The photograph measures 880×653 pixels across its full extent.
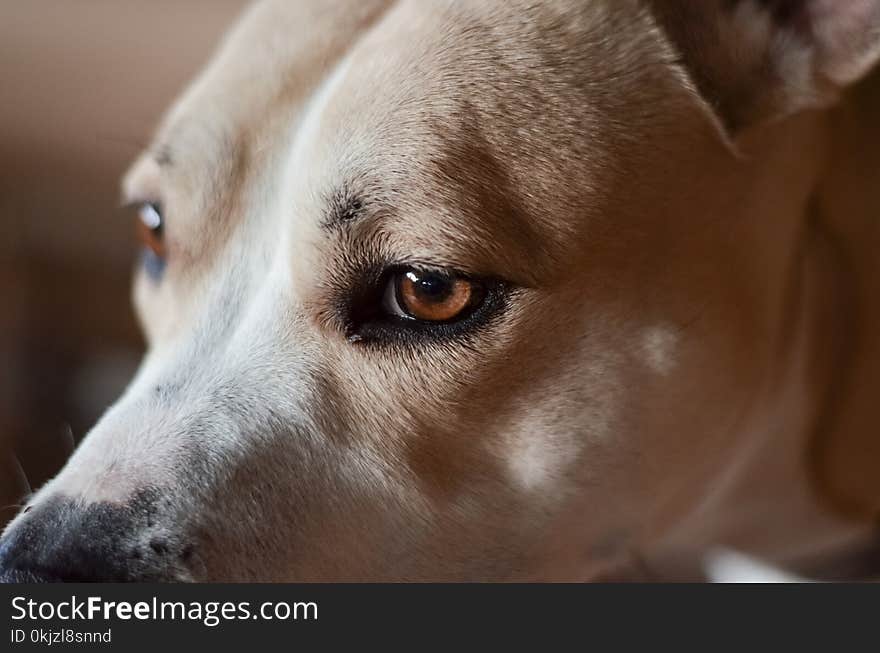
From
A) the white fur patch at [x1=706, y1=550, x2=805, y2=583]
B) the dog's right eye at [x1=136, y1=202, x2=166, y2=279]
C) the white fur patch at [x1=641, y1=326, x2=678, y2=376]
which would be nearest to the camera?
the white fur patch at [x1=641, y1=326, x2=678, y2=376]

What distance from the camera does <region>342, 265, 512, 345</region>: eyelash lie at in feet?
4.21

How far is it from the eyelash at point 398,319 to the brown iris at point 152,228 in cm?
45

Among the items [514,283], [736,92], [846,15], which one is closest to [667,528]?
[514,283]

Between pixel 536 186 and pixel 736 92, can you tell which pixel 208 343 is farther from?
pixel 736 92

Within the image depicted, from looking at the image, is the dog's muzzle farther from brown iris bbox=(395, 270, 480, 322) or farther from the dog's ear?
the dog's ear

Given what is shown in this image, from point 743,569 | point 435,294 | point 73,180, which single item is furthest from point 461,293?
point 73,180

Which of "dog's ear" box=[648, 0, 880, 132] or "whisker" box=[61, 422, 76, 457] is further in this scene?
"whisker" box=[61, 422, 76, 457]

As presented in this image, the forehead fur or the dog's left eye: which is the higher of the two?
the forehead fur

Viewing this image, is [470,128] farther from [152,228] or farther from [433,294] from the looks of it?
[152,228]

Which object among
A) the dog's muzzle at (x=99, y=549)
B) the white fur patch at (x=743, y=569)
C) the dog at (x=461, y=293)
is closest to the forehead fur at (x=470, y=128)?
the dog at (x=461, y=293)

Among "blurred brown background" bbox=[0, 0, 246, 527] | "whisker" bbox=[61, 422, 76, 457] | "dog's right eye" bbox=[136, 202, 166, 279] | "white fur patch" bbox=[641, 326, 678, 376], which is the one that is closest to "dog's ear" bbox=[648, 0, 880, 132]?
"white fur patch" bbox=[641, 326, 678, 376]

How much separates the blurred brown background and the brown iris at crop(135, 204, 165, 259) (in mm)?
943

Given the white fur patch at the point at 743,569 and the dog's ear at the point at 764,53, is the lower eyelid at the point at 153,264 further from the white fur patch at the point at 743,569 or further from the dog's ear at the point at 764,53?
the white fur patch at the point at 743,569

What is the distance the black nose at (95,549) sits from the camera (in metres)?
1.21
